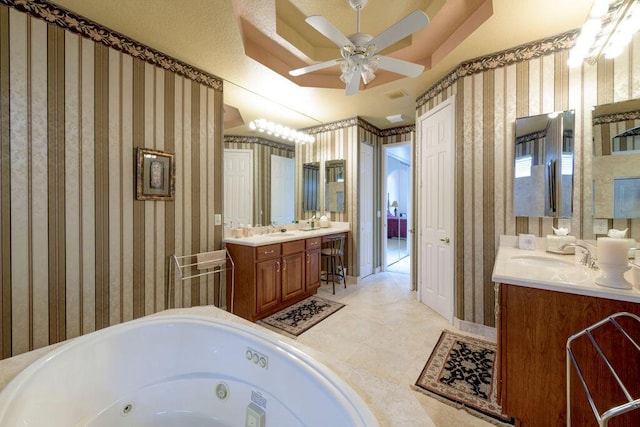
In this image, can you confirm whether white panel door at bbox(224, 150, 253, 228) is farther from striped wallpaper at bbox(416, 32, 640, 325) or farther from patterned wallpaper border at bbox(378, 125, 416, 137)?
patterned wallpaper border at bbox(378, 125, 416, 137)

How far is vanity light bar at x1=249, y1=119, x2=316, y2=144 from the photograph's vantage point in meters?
3.36

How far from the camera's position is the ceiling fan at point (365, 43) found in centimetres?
149

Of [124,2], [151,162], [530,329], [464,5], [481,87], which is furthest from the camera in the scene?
[481,87]

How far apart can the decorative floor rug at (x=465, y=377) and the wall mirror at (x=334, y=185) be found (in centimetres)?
246

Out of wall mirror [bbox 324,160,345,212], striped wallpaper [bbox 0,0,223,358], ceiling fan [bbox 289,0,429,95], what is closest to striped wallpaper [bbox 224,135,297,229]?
striped wallpaper [bbox 0,0,223,358]

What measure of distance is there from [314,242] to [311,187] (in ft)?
3.61

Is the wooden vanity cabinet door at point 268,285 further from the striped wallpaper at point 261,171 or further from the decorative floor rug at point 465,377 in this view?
the decorative floor rug at point 465,377

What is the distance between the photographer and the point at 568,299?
1281 mm

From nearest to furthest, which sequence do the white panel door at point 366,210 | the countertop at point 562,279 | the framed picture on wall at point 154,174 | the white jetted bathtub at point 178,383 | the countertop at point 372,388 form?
the countertop at point 372,388
the white jetted bathtub at point 178,383
the countertop at point 562,279
the framed picture on wall at point 154,174
the white panel door at point 366,210

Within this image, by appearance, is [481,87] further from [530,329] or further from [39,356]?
[39,356]


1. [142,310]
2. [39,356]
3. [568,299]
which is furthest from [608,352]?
[142,310]

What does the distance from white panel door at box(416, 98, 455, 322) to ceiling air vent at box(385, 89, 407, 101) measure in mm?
375

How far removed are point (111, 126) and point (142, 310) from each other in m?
1.57

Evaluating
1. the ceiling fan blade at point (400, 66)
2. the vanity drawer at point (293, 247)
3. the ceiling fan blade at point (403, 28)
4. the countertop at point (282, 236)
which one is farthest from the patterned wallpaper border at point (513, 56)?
the vanity drawer at point (293, 247)
